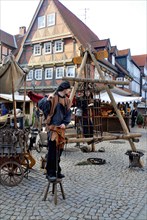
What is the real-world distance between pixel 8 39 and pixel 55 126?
27.5m

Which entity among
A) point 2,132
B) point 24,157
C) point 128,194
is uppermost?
point 2,132

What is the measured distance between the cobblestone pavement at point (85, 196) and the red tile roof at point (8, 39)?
24.4 meters

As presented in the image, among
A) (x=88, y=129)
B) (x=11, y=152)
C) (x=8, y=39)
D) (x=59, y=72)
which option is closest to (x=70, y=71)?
(x=59, y=72)

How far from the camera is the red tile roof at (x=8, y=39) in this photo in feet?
91.7

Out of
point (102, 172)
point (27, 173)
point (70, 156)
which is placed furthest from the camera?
point (70, 156)

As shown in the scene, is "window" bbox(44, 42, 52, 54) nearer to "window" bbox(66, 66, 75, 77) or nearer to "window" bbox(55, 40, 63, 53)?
"window" bbox(55, 40, 63, 53)

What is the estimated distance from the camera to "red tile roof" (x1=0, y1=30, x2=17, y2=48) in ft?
91.7

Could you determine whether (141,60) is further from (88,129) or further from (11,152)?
(11,152)

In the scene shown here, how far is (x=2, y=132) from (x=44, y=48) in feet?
65.9

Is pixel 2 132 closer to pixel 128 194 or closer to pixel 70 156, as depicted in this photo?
pixel 128 194

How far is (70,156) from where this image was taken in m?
8.07

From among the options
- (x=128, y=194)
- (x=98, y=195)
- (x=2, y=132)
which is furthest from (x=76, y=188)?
(x=2, y=132)

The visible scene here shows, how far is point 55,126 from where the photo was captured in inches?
169

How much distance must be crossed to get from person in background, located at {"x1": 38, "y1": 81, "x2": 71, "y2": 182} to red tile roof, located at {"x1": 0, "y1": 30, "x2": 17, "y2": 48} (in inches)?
988
